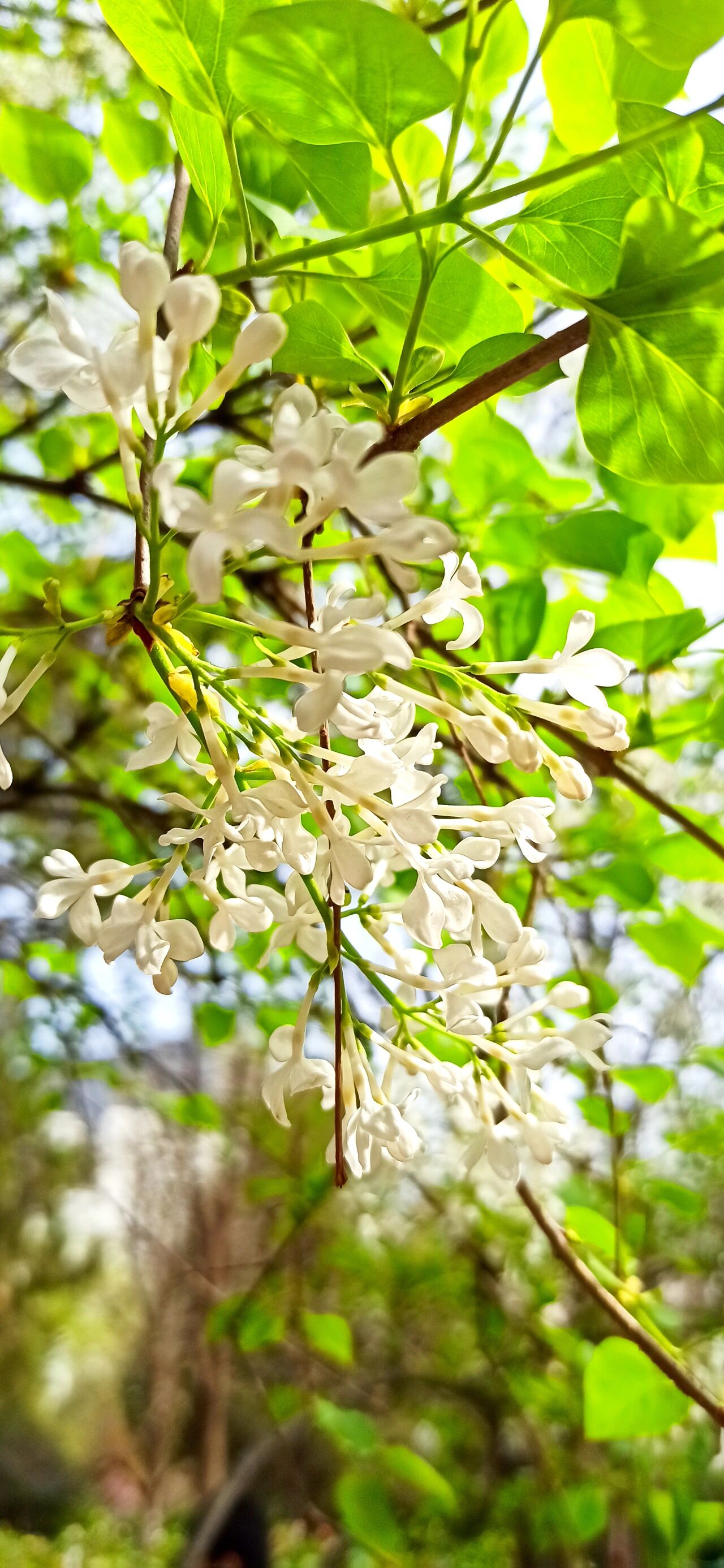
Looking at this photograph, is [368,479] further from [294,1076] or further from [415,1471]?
[415,1471]

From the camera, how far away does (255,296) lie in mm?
352

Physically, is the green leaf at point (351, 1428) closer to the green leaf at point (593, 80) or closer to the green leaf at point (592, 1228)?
the green leaf at point (592, 1228)

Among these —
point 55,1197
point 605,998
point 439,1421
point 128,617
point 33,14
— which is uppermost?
point 33,14

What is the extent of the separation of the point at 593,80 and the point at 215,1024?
463 mm

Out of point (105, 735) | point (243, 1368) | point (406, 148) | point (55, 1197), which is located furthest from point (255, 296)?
point (55, 1197)

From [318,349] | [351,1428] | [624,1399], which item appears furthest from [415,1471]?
[318,349]

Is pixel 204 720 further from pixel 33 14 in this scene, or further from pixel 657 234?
pixel 33 14

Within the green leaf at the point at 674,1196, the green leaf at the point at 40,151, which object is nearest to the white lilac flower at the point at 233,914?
the green leaf at the point at 40,151

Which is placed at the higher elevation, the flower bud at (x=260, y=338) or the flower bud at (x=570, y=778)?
the flower bud at (x=260, y=338)

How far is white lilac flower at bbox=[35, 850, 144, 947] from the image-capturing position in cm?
17

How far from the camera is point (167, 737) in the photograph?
16 centimetres

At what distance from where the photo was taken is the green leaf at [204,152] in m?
0.15

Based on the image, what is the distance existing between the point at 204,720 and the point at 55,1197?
1.75 m


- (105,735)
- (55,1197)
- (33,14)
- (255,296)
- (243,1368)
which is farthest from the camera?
(55,1197)
